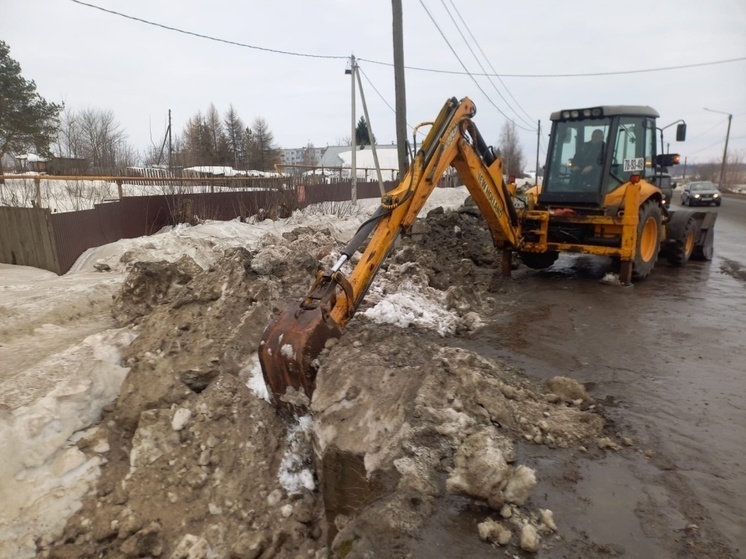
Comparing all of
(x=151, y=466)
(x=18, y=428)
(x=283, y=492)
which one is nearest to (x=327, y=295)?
(x=283, y=492)

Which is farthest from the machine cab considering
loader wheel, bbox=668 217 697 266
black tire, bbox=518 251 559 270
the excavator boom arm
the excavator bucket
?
the excavator bucket

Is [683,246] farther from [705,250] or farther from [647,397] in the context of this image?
[647,397]

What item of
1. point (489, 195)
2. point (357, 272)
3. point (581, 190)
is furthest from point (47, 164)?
point (357, 272)

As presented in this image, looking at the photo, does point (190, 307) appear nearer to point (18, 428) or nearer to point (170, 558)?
point (18, 428)

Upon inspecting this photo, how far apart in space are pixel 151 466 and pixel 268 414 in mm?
890

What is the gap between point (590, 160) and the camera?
8.28 m

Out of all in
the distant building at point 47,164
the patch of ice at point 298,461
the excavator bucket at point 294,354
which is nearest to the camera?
the patch of ice at point 298,461

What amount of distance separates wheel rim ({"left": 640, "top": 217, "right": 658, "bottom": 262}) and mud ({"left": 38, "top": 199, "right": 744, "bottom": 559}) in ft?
11.3

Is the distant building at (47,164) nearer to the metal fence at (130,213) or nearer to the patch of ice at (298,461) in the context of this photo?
the metal fence at (130,213)

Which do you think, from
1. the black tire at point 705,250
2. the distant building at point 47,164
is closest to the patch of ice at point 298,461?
the black tire at point 705,250

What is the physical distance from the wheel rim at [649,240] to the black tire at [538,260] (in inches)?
56.3

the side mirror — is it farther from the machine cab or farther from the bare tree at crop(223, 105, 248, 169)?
the bare tree at crop(223, 105, 248, 169)

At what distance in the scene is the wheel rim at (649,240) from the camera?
27.7 feet

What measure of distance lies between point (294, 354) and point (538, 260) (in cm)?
685
